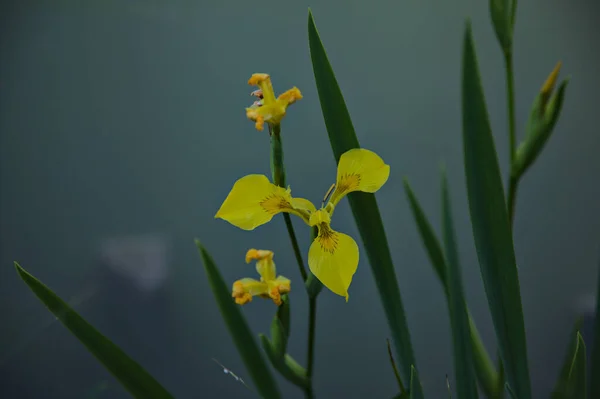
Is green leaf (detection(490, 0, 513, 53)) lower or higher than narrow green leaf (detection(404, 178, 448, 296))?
higher

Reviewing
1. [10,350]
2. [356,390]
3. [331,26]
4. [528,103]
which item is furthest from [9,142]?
[528,103]

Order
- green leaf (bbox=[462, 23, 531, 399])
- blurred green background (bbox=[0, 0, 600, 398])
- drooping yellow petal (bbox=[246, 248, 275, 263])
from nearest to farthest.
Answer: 1. green leaf (bbox=[462, 23, 531, 399])
2. drooping yellow petal (bbox=[246, 248, 275, 263])
3. blurred green background (bbox=[0, 0, 600, 398])

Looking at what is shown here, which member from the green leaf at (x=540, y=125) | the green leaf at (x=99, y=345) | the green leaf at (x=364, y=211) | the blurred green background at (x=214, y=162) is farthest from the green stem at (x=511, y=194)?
the blurred green background at (x=214, y=162)

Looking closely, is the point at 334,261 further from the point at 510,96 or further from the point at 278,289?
the point at 510,96

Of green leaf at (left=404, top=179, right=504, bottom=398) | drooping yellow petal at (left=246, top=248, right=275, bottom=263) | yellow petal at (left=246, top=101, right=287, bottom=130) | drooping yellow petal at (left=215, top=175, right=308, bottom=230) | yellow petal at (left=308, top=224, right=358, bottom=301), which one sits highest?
yellow petal at (left=246, top=101, right=287, bottom=130)

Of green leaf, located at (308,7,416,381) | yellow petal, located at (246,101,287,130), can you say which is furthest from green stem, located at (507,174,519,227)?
yellow petal, located at (246,101,287,130)

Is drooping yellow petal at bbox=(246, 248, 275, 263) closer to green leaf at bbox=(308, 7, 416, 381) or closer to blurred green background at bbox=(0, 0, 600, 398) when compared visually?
green leaf at bbox=(308, 7, 416, 381)

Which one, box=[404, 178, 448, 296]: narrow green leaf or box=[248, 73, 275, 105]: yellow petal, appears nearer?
box=[248, 73, 275, 105]: yellow petal
